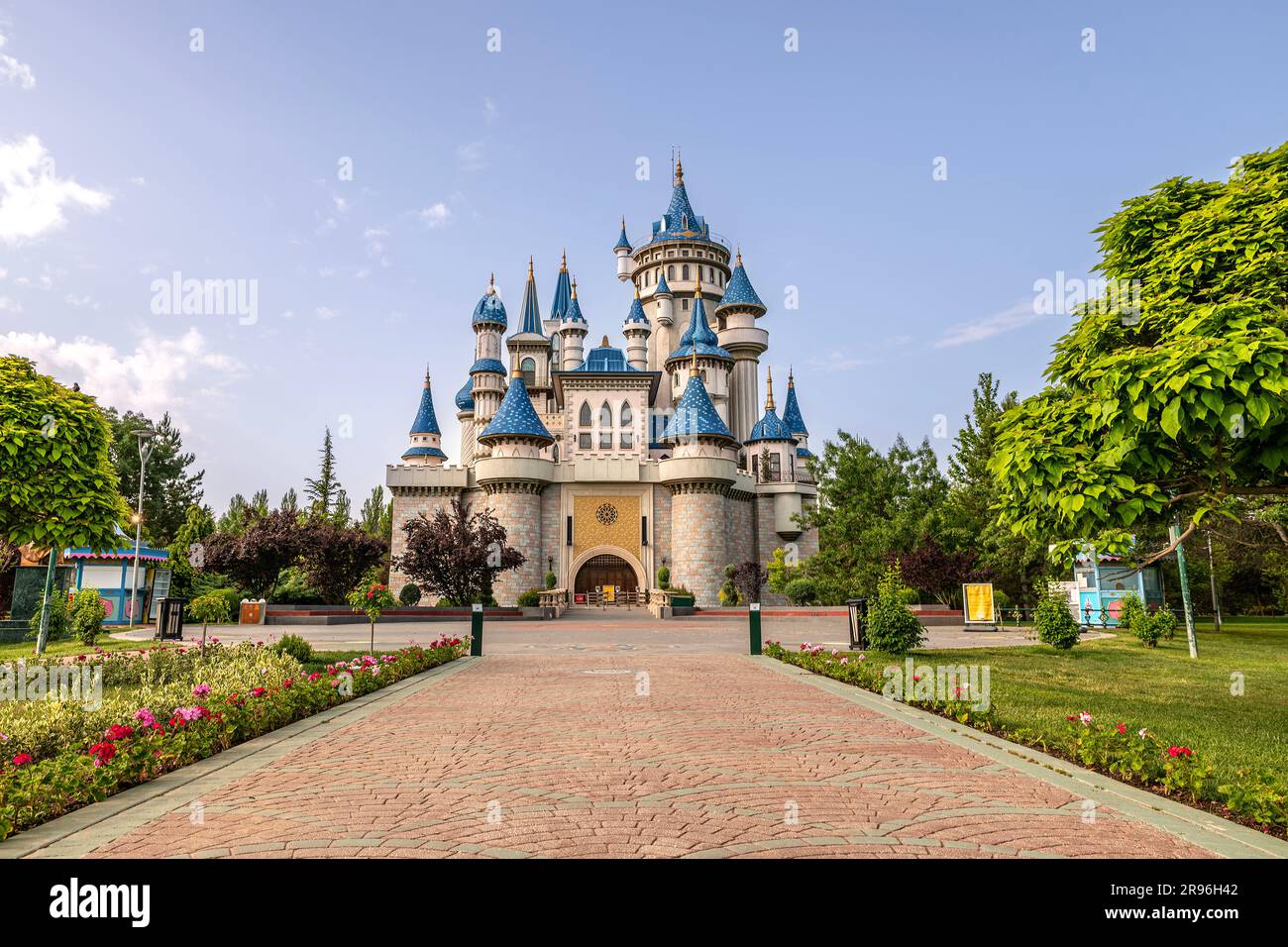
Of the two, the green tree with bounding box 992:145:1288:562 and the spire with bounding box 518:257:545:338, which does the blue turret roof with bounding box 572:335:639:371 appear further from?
the green tree with bounding box 992:145:1288:562

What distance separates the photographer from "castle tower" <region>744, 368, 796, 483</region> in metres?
50.8

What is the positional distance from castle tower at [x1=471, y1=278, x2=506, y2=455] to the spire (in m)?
2.93

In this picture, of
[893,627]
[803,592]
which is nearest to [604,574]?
[803,592]

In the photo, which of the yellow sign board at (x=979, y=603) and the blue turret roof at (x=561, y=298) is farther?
the blue turret roof at (x=561, y=298)

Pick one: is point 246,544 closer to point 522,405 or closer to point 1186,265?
point 522,405

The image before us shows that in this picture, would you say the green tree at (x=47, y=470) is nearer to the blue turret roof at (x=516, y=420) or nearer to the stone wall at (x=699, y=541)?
the blue turret roof at (x=516, y=420)

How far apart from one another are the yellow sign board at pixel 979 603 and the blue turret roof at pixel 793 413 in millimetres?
36941

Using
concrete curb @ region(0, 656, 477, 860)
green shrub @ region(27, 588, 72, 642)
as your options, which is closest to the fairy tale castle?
green shrub @ region(27, 588, 72, 642)

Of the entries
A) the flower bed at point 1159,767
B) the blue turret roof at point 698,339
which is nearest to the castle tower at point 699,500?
the blue turret roof at point 698,339

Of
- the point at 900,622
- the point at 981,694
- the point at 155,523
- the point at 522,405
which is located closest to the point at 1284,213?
the point at 981,694

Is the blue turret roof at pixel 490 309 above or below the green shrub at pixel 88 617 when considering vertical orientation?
above

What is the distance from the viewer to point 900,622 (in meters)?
13.8

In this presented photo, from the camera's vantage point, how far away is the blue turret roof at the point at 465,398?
64438mm
